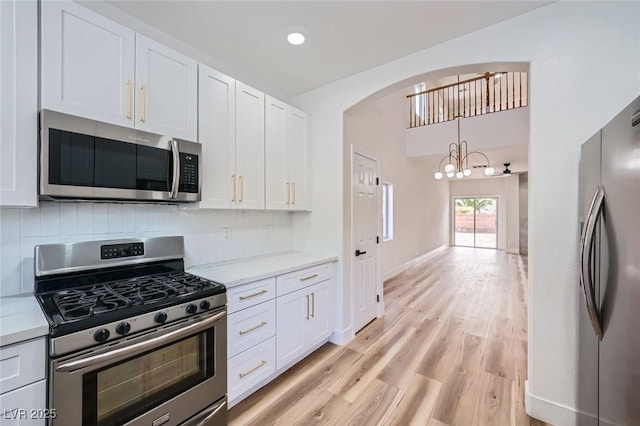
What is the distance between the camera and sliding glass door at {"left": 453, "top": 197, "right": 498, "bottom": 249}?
33.4ft

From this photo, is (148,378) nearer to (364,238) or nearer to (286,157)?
(286,157)

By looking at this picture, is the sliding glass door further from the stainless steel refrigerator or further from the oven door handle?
the oven door handle

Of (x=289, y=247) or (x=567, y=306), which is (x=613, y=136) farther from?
(x=289, y=247)

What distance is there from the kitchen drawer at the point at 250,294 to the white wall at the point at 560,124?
191 cm

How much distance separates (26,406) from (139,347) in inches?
15.7

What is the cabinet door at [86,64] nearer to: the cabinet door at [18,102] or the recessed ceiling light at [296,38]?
the cabinet door at [18,102]

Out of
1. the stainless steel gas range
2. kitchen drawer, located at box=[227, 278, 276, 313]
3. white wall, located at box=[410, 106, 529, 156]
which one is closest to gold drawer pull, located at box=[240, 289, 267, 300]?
kitchen drawer, located at box=[227, 278, 276, 313]

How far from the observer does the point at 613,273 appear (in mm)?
1151

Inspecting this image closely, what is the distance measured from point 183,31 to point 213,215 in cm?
151

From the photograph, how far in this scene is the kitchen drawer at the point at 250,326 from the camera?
1854 mm

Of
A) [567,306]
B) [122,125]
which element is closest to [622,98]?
[567,306]

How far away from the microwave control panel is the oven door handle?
905 millimetres

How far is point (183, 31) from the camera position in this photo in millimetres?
2145

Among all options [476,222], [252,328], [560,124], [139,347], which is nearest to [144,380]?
[139,347]
